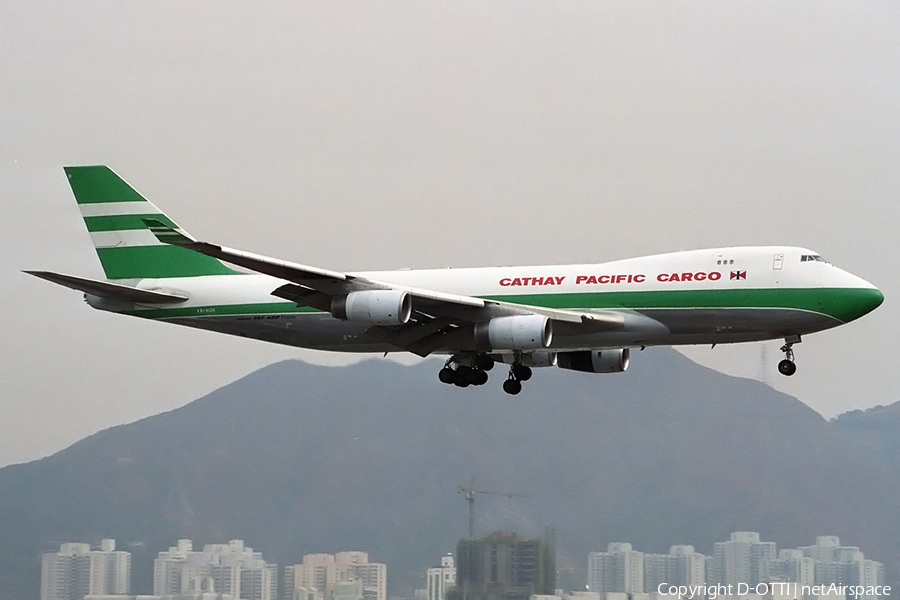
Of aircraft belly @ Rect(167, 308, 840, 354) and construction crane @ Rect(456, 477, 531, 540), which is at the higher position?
aircraft belly @ Rect(167, 308, 840, 354)

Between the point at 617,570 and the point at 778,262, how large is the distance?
81.7 feet

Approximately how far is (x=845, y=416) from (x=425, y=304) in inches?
2201

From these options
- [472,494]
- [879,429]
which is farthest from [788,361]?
[879,429]

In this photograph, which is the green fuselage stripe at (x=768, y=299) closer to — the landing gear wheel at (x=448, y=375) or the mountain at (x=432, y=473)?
the landing gear wheel at (x=448, y=375)

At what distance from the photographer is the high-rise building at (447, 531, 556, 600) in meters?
56.4

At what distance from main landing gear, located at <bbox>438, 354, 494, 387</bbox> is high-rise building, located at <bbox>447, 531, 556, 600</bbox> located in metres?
12.5

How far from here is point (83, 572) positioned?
56.4 meters

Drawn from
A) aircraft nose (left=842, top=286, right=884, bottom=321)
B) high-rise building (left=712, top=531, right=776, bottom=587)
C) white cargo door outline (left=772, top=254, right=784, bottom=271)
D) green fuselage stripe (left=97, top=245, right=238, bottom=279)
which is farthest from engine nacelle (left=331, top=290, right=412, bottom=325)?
high-rise building (left=712, top=531, right=776, bottom=587)

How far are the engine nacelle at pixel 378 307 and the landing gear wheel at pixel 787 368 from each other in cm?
1172

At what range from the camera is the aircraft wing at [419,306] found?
139ft

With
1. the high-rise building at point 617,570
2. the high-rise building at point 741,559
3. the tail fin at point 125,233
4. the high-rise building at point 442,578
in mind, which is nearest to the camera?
the tail fin at point 125,233

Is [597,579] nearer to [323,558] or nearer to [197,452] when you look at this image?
[323,558]

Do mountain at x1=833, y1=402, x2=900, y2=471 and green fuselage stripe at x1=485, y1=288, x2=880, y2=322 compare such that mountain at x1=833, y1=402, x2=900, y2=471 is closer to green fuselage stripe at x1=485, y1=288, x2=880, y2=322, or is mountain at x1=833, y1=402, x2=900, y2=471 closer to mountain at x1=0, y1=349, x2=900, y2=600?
mountain at x1=0, y1=349, x2=900, y2=600

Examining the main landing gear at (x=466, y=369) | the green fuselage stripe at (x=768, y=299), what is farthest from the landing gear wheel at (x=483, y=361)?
the green fuselage stripe at (x=768, y=299)
